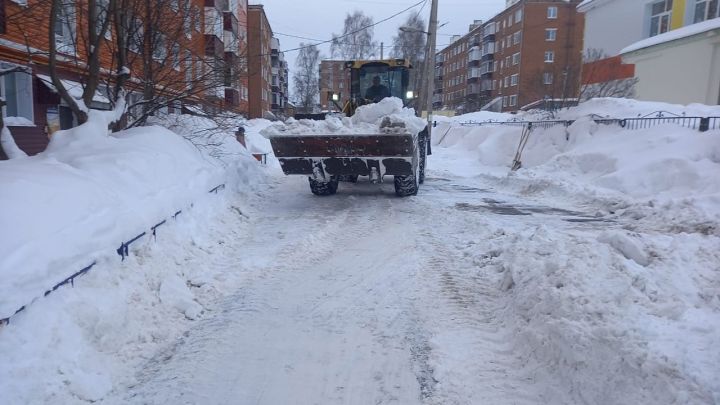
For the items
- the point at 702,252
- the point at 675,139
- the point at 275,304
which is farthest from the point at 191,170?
the point at 675,139

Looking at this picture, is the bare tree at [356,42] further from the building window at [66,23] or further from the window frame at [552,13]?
the building window at [66,23]

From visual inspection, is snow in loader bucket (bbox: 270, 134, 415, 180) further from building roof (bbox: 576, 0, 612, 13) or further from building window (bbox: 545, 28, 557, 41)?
building window (bbox: 545, 28, 557, 41)

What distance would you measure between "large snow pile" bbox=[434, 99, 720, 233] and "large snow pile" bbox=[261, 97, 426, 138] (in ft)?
12.8

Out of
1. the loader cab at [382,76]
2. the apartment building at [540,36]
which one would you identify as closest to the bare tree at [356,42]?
the apartment building at [540,36]

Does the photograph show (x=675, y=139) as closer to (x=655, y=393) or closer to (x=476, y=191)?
(x=476, y=191)

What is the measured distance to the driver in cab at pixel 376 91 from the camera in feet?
42.9

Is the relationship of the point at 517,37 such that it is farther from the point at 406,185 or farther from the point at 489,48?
the point at 406,185

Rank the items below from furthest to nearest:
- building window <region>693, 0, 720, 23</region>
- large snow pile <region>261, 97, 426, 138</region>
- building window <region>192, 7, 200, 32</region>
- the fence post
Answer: building window <region>693, 0, 720, 23</region> < the fence post < large snow pile <region>261, 97, 426, 138</region> < building window <region>192, 7, 200, 32</region>

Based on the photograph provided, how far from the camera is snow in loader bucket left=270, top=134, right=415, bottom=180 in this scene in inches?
359

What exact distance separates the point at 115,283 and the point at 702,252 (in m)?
5.28

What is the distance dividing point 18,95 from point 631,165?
13625 mm

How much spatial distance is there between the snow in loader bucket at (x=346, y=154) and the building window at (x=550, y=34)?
181 feet

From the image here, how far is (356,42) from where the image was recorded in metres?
56.5

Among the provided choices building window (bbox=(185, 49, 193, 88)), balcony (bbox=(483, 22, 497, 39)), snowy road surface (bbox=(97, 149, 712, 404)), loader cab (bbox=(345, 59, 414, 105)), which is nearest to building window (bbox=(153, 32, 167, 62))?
building window (bbox=(185, 49, 193, 88))
